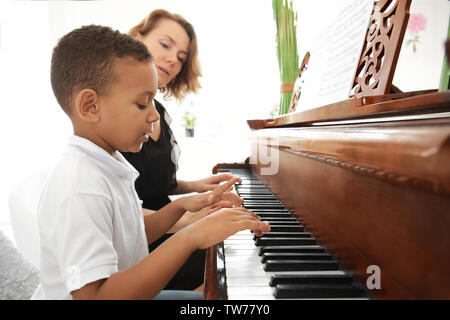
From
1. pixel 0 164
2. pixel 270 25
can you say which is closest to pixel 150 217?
pixel 0 164

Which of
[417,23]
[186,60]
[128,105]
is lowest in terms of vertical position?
[128,105]

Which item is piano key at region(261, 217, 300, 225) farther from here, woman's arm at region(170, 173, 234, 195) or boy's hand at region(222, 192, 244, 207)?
woman's arm at region(170, 173, 234, 195)

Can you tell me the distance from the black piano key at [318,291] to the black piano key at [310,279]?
0.02 metres

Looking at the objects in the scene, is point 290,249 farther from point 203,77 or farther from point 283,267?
point 203,77

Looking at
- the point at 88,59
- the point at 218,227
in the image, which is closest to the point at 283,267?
the point at 218,227

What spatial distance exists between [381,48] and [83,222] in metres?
0.80

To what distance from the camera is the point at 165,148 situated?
183 cm

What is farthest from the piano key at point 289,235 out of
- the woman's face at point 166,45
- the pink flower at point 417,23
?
the pink flower at point 417,23

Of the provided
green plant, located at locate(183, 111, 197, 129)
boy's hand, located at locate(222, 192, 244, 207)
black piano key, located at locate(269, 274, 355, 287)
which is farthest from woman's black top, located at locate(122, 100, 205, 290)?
green plant, located at locate(183, 111, 197, 129)

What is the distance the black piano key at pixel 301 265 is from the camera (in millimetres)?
707

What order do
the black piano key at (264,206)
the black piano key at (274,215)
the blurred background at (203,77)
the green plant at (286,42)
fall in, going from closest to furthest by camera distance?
1. the black piano key at (274,215)
2. the black piano key at (264,206)
3. the green plant at (286,42)
4. the blurred background at (203,77)

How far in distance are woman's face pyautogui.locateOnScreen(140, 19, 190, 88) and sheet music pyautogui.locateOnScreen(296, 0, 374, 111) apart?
2.64 feet

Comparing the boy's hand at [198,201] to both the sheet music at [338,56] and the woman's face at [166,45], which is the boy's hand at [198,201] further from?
the woman's face at [166,45]

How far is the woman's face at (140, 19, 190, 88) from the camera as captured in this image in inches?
73.2
